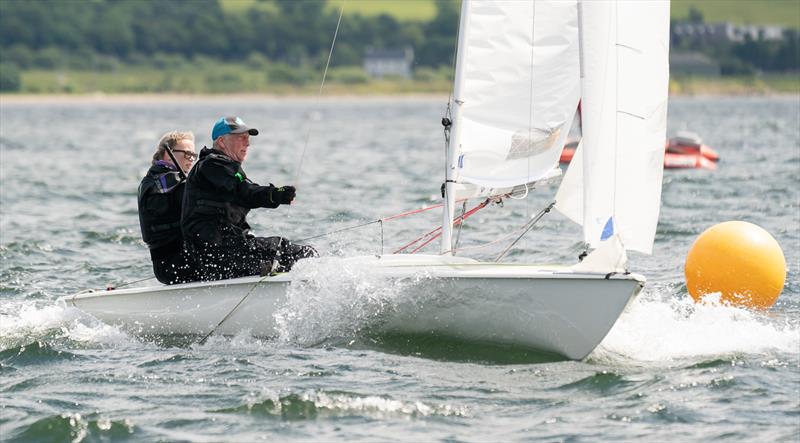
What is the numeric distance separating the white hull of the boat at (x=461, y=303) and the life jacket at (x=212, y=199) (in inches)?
14.8

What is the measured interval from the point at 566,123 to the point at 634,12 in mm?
856

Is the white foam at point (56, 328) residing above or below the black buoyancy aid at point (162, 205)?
below

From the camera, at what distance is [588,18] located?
8.24 meters

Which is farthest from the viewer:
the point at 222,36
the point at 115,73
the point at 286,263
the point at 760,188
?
the point at 222,36

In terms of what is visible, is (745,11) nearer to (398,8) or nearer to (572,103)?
(398,8)

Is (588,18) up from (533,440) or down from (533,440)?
up

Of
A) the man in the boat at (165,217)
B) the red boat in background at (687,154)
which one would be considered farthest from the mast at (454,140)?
the red boat in background at (687,154)

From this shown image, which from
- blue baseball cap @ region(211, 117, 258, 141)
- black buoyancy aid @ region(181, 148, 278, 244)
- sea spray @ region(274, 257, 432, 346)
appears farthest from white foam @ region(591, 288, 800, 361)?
blue baseball cap @ region(211, 117, 258, 141)

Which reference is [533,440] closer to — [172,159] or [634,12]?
[634,12]

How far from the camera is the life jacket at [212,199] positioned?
28.1 feet

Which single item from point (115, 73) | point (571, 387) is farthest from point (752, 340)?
point (115, 73)

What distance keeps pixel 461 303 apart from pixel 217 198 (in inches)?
72.8

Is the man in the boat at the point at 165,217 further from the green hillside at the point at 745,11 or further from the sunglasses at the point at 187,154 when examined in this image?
the green hillside at the point at 745,11

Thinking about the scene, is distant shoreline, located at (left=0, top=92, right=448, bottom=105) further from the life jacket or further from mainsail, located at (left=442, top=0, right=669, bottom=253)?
mainsail, located at (left=442, top=0, right=669, bottom=253)
